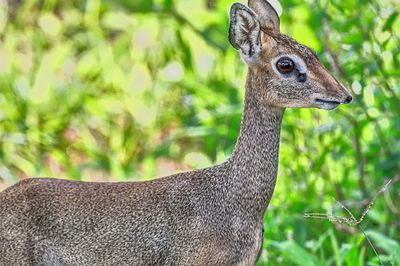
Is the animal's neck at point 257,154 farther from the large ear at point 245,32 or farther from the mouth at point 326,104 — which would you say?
the mouth at point 326,104

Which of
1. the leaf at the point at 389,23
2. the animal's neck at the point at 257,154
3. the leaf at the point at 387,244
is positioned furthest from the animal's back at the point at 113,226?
the leaf at the point at 389,23

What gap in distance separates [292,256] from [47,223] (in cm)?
170

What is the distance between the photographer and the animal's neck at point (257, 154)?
5.54 m

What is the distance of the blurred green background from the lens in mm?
7434

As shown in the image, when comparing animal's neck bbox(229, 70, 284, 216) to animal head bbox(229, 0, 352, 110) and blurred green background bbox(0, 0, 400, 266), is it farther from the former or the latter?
blurred green background bbox(0, 0, 400, 266)

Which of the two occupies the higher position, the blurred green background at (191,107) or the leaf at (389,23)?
the leaf at (389,23)

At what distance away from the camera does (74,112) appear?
33.5 ft

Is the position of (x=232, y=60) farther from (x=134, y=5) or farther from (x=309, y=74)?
(x=309, y=74)

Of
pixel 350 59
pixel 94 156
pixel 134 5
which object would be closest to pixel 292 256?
pixel 350 59

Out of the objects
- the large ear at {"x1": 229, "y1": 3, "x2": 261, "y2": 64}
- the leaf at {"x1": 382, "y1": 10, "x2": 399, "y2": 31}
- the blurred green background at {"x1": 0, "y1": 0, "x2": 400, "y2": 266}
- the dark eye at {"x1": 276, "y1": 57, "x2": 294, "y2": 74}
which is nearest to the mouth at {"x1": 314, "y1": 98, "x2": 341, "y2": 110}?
the dark eye at {"x1": 276, "y1": 57, "x2": 294, "y2": 74}

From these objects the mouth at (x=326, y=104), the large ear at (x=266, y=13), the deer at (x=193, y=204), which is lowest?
the deer at (x=193, y=204)

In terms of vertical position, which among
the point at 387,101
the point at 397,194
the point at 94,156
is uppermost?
the point at 387,101

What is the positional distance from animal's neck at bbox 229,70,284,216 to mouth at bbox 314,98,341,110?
0.23 meters

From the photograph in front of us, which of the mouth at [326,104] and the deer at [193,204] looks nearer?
the mouth at [326,104]
